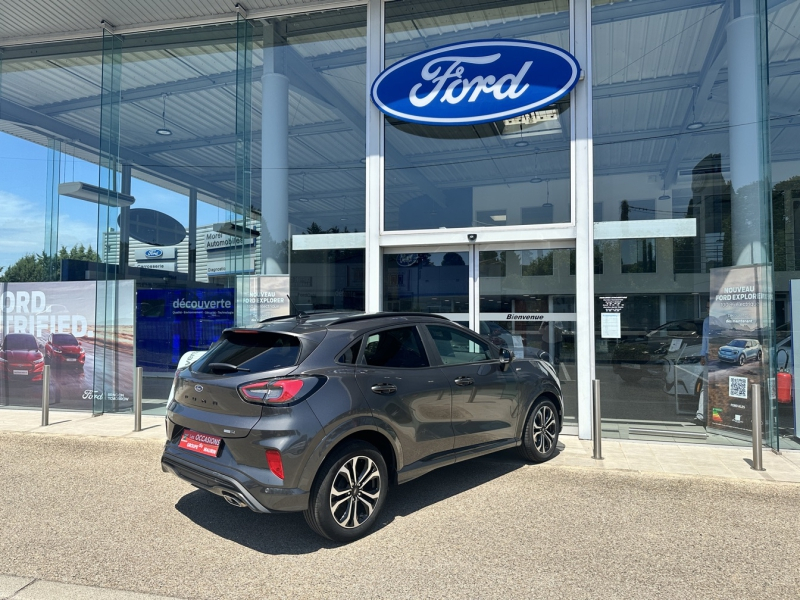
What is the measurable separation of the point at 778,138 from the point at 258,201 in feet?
25.1

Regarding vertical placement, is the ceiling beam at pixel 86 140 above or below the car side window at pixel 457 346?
above

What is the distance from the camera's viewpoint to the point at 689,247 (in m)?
7.46

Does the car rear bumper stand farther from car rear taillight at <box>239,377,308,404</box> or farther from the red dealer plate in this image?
car rear taillight at <box>239,377,308,404</box>

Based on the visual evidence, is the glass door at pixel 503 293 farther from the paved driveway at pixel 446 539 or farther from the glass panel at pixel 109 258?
the glass panel at pixel 109 258

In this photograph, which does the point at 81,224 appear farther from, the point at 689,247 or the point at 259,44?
the point at 689,247

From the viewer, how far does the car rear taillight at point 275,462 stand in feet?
12.4

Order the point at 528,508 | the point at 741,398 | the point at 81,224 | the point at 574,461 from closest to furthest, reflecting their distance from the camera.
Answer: the point at 528,508, the point at 574,461, the point at 741,398, the point at 81,224

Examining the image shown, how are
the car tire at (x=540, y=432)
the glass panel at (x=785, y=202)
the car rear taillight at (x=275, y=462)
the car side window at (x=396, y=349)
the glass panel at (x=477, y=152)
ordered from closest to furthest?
the car rear taillight at (x=275, y=462) < the car side window at (x=396, y=349) < the car tire at (x=540, y=432) < the glass panel at (x=785, y=202) < the glass panel at (x=477, y=152)

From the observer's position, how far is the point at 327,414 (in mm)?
3943

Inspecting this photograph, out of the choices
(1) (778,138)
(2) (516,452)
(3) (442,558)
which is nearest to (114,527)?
(3) (442,558)

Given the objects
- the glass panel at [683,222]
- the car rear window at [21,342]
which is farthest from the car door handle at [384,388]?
the car rear window at [21,342]

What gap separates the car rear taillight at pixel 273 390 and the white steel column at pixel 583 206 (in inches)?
191

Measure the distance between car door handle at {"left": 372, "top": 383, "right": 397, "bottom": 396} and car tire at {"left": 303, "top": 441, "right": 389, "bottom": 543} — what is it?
0.41m

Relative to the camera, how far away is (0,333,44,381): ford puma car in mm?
9703
